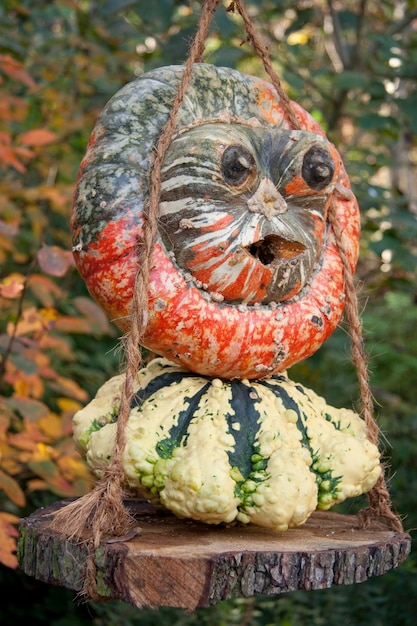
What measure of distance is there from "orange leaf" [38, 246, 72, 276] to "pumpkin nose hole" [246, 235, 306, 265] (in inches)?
33.6

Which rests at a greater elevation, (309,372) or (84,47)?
(84,47)

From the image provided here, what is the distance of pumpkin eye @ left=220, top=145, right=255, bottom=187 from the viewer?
1.66 m

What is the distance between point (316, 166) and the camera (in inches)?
68.3

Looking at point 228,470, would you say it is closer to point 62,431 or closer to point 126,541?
point 126,541

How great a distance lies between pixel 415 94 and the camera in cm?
333

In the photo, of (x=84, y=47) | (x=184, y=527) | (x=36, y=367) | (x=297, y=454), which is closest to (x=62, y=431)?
(x=36, y=367)

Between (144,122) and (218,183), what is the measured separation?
22 centimetres

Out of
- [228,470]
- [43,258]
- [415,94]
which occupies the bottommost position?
[228,470]

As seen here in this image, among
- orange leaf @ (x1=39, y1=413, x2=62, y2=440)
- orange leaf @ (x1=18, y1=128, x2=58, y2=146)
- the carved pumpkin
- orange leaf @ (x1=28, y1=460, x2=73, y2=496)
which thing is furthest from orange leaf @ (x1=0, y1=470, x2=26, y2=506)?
orange leaf @ (x1=18, y1=128, x2=58, y2=146)

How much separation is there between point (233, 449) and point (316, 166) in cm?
63

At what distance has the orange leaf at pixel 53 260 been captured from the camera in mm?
2482

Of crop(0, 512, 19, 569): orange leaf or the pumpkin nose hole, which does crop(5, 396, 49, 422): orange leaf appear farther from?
the pumpkin nose hole

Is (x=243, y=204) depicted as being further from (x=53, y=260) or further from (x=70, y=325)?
(x=70, y=325)

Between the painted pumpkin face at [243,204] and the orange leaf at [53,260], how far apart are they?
2.82ft
